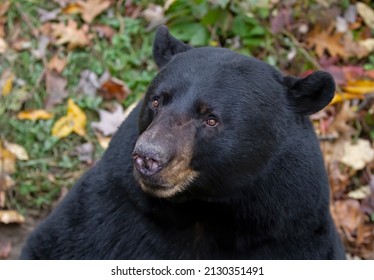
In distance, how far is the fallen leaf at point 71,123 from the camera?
5.95m

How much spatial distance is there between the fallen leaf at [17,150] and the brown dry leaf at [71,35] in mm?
1206

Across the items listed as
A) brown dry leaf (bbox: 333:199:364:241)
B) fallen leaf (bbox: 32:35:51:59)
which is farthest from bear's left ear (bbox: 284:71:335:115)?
fallen leaf (bbox: 32:35:51:59)

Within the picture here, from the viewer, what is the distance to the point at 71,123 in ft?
19.7

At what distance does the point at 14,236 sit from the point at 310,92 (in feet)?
8.77

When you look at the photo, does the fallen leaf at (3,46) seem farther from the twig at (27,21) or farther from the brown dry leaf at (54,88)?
the brown dry leaf at (54,88)

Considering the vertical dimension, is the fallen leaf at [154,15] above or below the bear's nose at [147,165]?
below

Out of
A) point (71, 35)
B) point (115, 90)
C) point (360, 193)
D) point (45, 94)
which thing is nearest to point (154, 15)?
point (71, 35)

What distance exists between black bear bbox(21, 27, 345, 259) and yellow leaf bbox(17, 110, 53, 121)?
2040 mm

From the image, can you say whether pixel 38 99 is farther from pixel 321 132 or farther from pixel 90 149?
pixel 321 132

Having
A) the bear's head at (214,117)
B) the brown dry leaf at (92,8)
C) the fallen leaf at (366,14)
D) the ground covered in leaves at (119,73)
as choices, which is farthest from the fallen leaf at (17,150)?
the fallen leaf at (366,14)

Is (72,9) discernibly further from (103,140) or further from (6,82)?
(103,140)

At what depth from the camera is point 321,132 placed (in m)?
5.86

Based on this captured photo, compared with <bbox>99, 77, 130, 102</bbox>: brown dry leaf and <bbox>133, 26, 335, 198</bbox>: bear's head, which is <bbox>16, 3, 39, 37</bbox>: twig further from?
<bbox>133, 26, 335, 198</bbox>: bear's head

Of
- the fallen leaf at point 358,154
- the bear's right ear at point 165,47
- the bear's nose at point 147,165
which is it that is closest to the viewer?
the bear's nose at point 147,165
